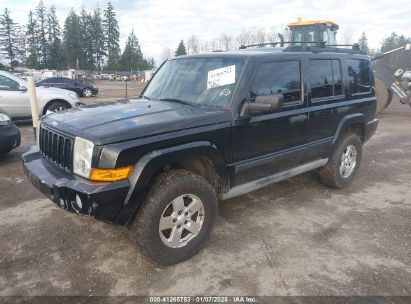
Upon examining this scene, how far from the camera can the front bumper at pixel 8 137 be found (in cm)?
628

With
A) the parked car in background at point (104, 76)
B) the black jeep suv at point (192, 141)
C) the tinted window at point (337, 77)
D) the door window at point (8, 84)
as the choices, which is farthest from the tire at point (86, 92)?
the parked car in background at point (104, 76)

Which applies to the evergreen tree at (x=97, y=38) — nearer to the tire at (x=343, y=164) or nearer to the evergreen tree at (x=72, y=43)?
the evergreen tree at (x=72, y=43)

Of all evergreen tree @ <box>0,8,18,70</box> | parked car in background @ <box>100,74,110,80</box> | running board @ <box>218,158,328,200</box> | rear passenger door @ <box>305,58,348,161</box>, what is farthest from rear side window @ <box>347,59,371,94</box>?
evergreen tree @ <box>0,8,18,70</box>

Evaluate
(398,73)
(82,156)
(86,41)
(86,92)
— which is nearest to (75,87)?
(86,92)

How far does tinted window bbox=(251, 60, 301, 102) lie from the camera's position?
3.88m

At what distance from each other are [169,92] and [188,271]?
205 cm

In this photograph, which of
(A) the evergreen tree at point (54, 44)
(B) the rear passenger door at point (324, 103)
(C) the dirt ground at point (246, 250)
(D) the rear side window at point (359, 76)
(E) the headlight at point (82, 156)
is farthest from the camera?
(A) the evergreen tree at point (54, 44)

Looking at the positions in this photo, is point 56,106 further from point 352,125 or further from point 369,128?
point 369,128

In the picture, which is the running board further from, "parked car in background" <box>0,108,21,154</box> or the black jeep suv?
"parked car in background" <box>0,108,21,154</box>

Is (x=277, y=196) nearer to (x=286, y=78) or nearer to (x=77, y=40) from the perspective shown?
(x=286, y=78)

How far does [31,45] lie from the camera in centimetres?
7531

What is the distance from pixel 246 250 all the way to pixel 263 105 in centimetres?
146

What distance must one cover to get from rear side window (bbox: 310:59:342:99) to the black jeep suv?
15 millimetres

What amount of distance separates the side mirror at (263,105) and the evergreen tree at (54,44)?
7666 centimetres
